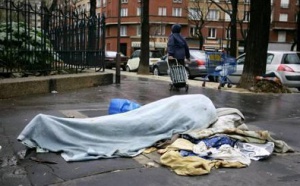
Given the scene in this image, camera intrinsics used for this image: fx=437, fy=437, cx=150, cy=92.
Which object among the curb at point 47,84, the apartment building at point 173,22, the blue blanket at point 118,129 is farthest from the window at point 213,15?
the blue blanket at point 118,129

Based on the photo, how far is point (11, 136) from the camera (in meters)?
5.81

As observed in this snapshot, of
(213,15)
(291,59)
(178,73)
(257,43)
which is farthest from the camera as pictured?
(213,15)

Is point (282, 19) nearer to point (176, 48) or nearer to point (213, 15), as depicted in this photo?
point (213, 15)

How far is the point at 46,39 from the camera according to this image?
11000mm

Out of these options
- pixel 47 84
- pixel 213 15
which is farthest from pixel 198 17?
pixel 47 84

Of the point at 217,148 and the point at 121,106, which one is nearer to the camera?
the point at 217,148

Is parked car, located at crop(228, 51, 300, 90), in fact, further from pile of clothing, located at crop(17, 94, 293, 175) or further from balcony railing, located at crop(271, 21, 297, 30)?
balcony railing, located at crop(271, 21, 297, 30)

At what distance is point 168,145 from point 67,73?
7.16 metres

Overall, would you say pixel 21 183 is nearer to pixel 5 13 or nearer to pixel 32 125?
pixel 32 125

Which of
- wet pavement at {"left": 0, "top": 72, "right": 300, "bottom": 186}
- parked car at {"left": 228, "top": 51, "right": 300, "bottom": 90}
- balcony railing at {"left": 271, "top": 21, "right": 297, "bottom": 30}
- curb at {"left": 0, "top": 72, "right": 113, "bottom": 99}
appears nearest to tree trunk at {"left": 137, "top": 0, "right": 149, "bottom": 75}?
parked car at {"left": 228, "top": 51, "right": 300, "bottom": 90}

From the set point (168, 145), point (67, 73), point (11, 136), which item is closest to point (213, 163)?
point (168, 145)

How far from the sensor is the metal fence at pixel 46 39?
991 cm

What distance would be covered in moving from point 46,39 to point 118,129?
6209 mm

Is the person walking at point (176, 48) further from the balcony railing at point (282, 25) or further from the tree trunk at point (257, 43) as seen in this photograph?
the balcony railing at point (282, 25)
